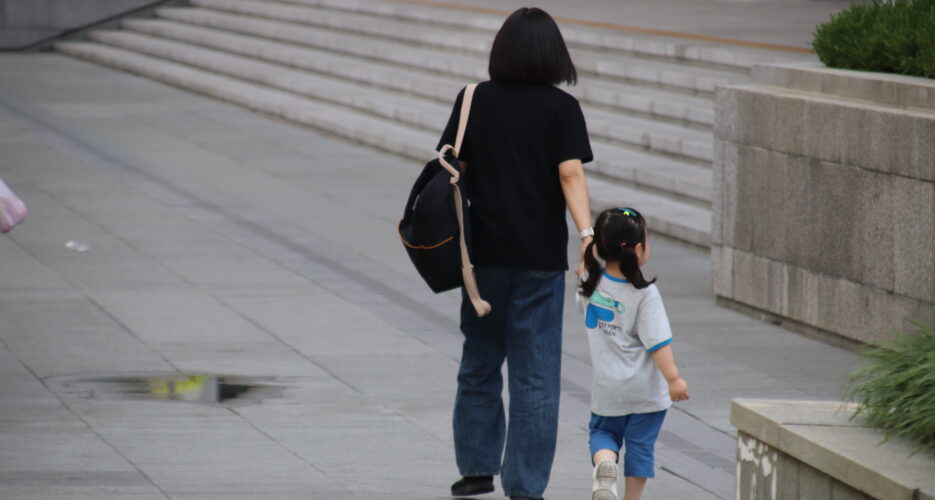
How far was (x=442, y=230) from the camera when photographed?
17.9 feet

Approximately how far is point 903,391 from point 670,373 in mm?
765

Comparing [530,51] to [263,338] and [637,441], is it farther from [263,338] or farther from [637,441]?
[263,338]

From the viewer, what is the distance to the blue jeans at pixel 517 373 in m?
5.64

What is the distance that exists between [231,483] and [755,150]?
4.69 m

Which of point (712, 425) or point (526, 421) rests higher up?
point (526, 421)

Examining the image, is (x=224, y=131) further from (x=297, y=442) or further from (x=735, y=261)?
(x=297, y=442)

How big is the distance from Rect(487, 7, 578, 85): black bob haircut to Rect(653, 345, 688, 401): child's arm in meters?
1.06

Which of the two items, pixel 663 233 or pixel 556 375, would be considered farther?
pixel 663 233

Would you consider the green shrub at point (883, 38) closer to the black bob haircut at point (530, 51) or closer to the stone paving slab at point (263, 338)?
the stone paving slab at point (263, 338)

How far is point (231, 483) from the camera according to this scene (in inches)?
233

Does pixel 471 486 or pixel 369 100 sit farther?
pixel 369 100

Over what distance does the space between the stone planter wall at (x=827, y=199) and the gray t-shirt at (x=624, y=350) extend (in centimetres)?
281

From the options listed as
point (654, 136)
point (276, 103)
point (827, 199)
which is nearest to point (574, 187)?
point (827, 199)

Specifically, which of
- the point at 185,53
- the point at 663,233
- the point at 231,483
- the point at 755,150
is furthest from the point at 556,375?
the point at 185,53
